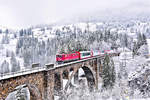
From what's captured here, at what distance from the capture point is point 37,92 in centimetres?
1956

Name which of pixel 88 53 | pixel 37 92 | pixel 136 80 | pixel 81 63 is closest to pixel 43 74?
pixel 37 92

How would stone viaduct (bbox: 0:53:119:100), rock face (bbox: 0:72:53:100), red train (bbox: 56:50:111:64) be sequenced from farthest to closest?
red train (bbox: 56:50:111:64) < stone viaduct (bbox: 0:53:119:100) < rock face (bbox: 0:72:53:100)

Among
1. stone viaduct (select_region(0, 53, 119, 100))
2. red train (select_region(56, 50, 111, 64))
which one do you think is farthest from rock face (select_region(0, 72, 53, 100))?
red train (select_region(56, 50, 111, 64))

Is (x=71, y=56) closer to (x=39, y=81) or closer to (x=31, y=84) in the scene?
(x=39, y=81)

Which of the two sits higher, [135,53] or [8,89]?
[8,89]

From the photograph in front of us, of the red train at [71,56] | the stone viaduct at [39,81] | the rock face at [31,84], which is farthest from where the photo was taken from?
the red train at [71,56]

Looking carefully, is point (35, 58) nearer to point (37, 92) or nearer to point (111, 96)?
point (111, 96)

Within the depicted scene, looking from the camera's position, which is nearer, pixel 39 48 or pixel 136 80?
pixel 136 80

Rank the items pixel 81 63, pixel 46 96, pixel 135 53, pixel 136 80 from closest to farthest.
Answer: pixel 46 96
pixel 81 63
pixel 136 80
pixel 135 53

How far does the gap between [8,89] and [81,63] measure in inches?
782

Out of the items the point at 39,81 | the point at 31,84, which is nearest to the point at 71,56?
the point at 39,81

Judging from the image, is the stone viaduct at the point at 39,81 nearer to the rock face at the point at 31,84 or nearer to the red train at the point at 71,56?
the rock face at the point at 31,84

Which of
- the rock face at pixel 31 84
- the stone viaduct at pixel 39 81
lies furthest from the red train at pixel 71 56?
the rock face at pixel 31 84

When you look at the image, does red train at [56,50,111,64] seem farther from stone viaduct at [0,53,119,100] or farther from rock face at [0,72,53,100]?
rock face at [0,72,53,100]
